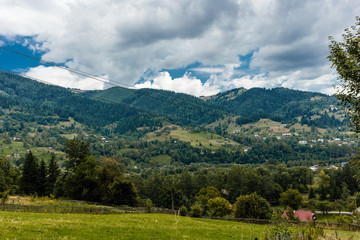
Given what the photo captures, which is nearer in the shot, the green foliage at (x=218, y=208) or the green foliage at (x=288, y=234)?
the green foliage at (x=288, y=234)

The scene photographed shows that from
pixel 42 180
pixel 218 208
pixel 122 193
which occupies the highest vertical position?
pixel 42 180

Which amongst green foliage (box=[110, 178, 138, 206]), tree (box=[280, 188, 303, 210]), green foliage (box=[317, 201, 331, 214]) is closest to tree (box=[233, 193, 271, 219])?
green foliage (box=[110, 178, 138, 206])

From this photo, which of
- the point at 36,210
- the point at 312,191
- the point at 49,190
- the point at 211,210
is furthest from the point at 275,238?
the point at 312,191

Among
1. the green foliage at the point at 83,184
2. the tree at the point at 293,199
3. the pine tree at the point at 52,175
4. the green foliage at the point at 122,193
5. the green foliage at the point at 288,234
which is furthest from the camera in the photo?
the tree at the point at 293,199

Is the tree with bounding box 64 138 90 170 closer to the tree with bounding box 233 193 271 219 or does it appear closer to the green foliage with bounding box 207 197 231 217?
the green foliage with bounding box 207 197 231 217

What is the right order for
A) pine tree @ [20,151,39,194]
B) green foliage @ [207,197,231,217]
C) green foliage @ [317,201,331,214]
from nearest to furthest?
pine tree @ [20,151,39,194]
green foliage @ [207,197,231,217]
green foliage @ [317,201,331,214]

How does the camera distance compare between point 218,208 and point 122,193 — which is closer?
point 122,193

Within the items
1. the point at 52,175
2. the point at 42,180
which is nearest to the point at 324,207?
the point at 52,175

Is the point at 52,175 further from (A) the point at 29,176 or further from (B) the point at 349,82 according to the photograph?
(B) the point at 349,82

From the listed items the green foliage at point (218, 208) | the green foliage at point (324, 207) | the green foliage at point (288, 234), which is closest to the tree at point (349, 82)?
the green foliage at point (288, 234)

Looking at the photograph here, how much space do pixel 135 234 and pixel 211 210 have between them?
204 feet

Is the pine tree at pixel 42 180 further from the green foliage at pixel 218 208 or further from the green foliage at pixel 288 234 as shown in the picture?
the green foliage at pixel 288 234

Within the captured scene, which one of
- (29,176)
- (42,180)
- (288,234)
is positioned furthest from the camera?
(42,180)

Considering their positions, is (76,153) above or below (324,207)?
above
